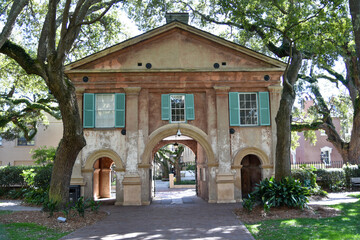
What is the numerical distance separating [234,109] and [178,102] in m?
2.94

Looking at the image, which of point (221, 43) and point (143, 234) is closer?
point (143, 234)

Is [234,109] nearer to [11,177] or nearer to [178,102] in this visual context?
[178,102]

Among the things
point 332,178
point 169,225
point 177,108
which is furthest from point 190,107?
point 332,178

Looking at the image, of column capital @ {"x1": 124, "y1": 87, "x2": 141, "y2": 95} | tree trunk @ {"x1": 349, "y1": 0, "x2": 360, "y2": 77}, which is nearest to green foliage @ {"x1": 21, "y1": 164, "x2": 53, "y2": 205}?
column capital @ {"x1": 124, "y1": 87, "x2": 141, "y2": 95}

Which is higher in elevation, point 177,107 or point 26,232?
point 177,107

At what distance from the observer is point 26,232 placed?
10227 mm

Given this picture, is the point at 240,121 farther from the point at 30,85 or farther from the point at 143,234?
the point at 30,85

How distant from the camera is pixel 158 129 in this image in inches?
709

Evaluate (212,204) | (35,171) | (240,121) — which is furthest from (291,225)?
(35,171)

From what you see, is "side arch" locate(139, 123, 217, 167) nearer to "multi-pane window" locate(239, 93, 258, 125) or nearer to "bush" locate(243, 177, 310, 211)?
"multi-pane window" locate(239, 93, 258, 125)

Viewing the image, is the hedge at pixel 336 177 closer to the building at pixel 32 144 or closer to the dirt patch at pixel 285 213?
the dirt patch at pixel 285 213

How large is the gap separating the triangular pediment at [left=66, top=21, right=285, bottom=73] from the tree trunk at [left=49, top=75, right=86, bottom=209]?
17.1ft

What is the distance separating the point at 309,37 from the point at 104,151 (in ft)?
35.9

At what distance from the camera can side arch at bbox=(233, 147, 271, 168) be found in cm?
1786
